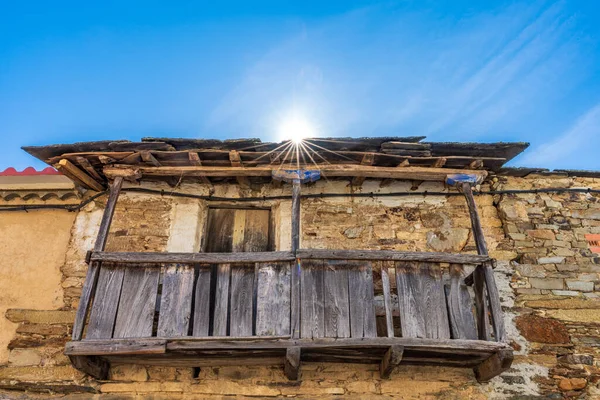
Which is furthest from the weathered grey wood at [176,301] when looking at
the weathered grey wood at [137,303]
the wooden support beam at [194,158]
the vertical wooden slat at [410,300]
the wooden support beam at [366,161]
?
the wooden support beam at [366,161]

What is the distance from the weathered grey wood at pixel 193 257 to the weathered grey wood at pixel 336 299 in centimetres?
45

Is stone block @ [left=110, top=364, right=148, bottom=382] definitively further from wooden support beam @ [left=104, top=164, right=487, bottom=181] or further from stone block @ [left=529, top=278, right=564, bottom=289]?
stone block @ [left=529, top=278, right=564, bottom=289]

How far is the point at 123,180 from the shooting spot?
19.3 ft

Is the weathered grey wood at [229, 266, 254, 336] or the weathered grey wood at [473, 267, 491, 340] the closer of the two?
the weathered grey wood at [229, 266, 254, 336]

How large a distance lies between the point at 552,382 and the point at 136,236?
207 inches

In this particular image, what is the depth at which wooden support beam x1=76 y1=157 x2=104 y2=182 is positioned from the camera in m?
5.49

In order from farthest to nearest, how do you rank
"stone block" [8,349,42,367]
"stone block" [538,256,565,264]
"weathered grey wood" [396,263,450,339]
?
"stone block" [538,256,565,264], "stone block" [8,349,42,367], "weathered grey wood" [396,263,450,339]

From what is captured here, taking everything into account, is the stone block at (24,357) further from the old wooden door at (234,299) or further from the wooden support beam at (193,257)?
the old wooden door at (234,299)

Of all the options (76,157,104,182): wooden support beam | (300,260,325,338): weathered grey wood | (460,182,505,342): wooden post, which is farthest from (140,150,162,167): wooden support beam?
(460,182,505,342): wooden post

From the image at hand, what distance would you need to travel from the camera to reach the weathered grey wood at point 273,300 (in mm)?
4703

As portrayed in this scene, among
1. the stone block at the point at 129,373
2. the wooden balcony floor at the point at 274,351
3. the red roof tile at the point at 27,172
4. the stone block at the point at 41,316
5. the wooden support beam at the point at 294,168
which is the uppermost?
the red roof tile at the point at 27,172

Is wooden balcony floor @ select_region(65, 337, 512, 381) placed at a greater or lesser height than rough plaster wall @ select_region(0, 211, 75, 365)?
lesser

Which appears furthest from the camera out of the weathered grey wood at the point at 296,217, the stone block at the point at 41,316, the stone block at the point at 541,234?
the stone block at the point at 541,234

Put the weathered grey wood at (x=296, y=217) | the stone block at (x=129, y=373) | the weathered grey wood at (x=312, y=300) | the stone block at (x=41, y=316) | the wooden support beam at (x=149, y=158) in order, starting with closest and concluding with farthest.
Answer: the weathered grey wood at (x=312, y=300) → the weathered grey wood at (x=296, y=217) → the stone block at (x=129, y=373) → the wooden support beam at (x=149, y=158) → the stone block at (x=41, y=316)
